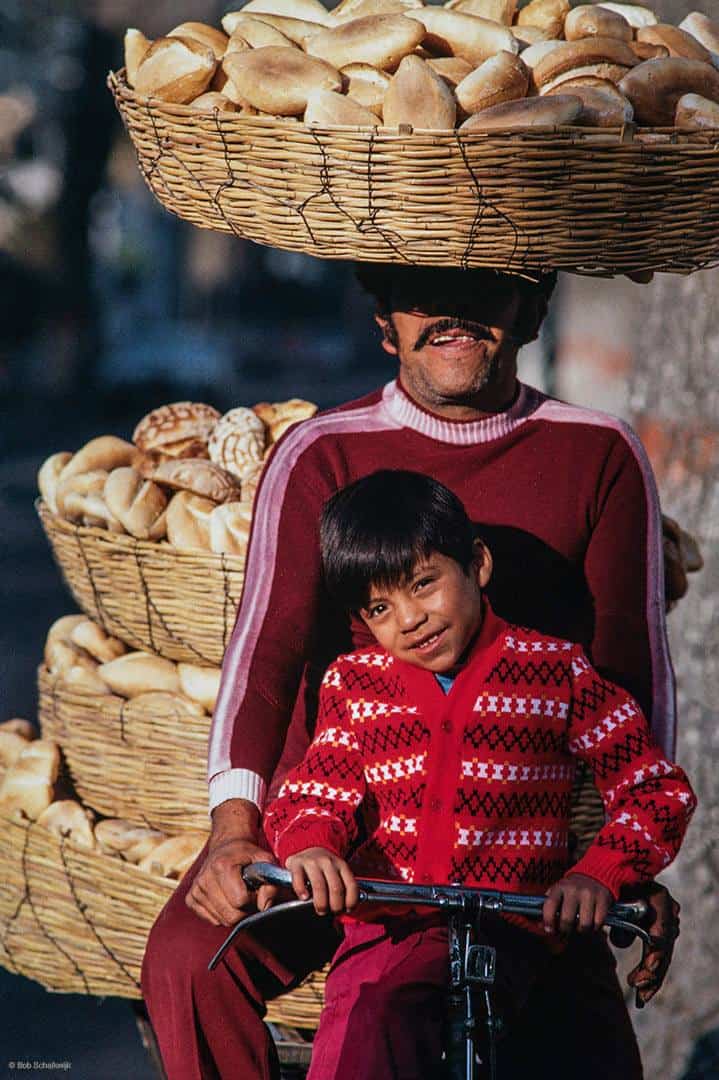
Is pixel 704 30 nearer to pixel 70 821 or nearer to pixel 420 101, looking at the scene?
pixel 420 101

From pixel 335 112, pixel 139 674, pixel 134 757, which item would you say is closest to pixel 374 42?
pixel 335 112

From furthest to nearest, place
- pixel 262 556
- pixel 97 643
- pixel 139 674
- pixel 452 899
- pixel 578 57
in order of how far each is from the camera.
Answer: pixel 97 643
pixel 139 674
pixel 262 556
pixel 578 57
pixel 452 899

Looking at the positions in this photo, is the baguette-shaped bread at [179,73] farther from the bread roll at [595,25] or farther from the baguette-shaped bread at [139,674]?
the baguette-shaped bread at [139,674]

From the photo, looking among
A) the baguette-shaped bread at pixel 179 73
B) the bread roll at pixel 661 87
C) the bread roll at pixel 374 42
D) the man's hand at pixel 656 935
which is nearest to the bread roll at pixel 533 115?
the bread roll at pixel 661 87

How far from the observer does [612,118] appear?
7.18ft

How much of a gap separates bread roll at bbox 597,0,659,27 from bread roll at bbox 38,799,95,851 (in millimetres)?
2070

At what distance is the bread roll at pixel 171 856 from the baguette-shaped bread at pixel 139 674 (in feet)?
1.16

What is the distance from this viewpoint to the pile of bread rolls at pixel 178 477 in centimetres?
335

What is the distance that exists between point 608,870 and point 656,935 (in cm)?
15

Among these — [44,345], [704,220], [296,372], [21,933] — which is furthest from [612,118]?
[296,372]

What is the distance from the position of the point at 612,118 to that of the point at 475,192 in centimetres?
23

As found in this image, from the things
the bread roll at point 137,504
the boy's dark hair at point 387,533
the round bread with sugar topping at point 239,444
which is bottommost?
the bread roll at point 137,504

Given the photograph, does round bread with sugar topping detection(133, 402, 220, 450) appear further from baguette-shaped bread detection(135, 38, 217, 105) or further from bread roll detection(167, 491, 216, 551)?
baguette-shaped bread detection(135, 38, 217, 105)

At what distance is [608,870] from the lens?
2127 millimetres
